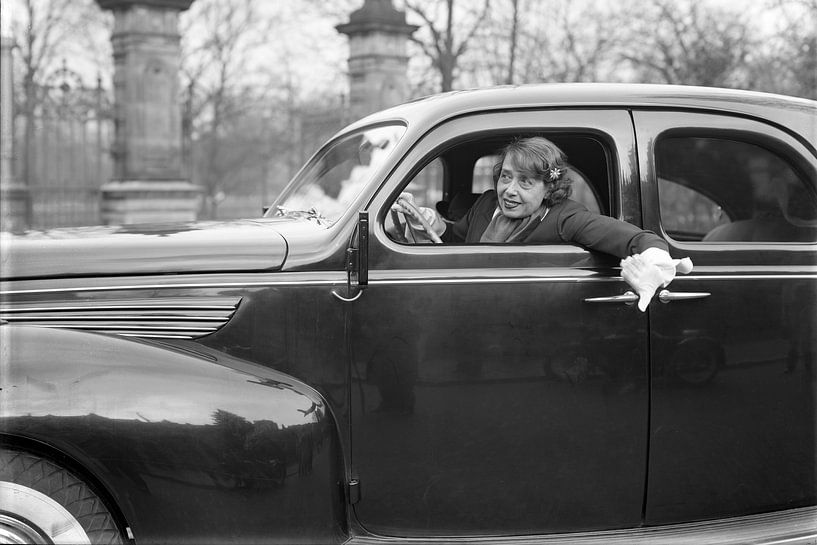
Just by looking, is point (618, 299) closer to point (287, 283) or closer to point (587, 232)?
point (587, 232)

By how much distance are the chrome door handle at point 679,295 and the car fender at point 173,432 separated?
1.22 m

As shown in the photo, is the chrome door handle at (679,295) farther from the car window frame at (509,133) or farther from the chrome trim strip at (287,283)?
the car window frame at (509,133)

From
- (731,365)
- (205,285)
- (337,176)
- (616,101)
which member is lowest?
(731,365)

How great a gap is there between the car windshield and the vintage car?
49 millimetres

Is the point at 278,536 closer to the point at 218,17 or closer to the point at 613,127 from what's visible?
the point at 613,127

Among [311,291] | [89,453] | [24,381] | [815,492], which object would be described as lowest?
[815,492]

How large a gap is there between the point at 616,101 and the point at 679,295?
73 cm

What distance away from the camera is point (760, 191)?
4293 mm

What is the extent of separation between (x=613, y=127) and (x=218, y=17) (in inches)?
936

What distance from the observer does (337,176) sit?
330 cm

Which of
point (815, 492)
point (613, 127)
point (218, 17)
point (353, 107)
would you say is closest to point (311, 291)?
point (613, 127)

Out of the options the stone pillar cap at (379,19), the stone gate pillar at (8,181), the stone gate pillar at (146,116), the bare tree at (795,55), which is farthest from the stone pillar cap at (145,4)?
the bare tree at (795,55)

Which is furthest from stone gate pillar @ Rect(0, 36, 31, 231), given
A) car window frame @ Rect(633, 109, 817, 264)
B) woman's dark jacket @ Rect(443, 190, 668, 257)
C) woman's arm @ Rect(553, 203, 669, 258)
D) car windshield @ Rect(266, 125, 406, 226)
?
car window frame @ Rect(633, 109, 817, 264)

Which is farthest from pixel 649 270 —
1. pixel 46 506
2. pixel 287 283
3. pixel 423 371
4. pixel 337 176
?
pixel 46 506
